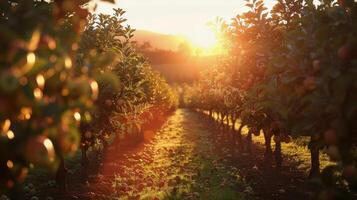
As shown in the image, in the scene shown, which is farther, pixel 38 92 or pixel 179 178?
pixel 179 178

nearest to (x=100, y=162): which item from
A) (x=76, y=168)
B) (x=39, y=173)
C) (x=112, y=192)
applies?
(x=76, y=168)

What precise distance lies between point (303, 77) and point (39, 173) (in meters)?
11.3

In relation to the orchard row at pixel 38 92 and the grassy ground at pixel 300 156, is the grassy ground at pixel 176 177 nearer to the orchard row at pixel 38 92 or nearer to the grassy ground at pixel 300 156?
the grassy ground at pixel 300 156

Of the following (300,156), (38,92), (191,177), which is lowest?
(191,177)

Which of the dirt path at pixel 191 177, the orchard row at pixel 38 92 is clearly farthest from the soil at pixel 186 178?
the orchard row at pixel 38 92

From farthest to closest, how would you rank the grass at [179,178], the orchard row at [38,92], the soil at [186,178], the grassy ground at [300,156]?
the grassy ground at [300,156]
the grass at [179,178]
the soil at [186,178]
the orchard row at [38,92]

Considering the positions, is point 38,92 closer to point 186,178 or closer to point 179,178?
point 179,178

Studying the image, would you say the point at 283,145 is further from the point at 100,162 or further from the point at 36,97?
the point at 36,97

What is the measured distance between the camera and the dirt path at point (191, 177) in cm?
1360

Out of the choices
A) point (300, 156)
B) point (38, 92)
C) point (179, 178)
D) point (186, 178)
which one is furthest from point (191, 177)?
point (38, 92)

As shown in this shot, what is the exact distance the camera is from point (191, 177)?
16.7 meters

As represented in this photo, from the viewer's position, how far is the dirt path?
13595mm

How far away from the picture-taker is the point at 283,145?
85.8 feet

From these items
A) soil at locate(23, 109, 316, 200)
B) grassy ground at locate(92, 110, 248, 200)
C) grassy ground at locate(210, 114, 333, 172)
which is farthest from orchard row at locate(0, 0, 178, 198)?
grassy ground at locate(210, 114, 333, 172)
